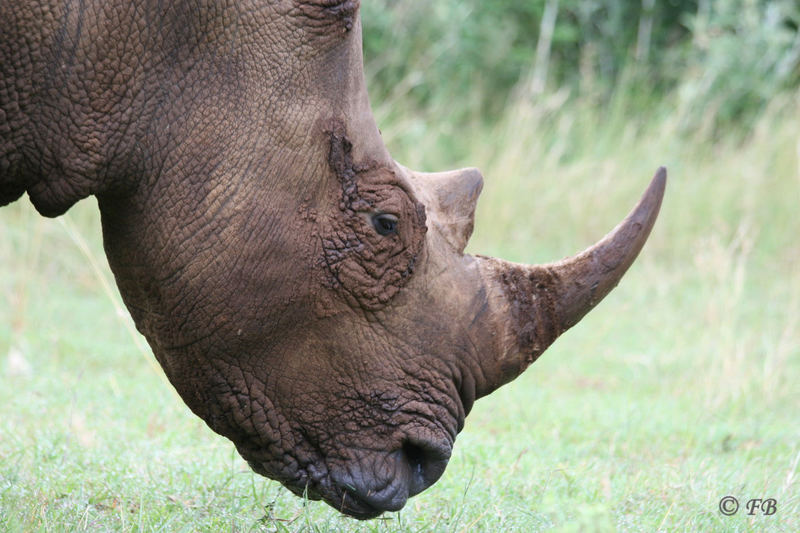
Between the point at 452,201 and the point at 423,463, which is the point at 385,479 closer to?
the point at 423,463

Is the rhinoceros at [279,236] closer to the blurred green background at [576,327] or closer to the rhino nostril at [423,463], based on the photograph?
the rhino nostril at [423,463]

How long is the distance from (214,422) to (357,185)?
797mm

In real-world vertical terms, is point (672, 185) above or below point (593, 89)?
below

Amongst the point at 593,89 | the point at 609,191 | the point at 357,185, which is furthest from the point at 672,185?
the point at 357,185

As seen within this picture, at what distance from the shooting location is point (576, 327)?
8367mm

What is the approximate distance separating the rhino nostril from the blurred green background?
1.08 ft

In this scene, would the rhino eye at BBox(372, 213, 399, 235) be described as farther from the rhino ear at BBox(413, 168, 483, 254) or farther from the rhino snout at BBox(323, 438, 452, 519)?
the rhino snout at BBox(323, 438, 452, 519)

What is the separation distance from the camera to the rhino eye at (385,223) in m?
3.28

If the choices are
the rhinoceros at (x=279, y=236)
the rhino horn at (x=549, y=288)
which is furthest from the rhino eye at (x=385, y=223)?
the rhino horn at (x=549, y=288)

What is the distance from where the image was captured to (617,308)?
28.7ft

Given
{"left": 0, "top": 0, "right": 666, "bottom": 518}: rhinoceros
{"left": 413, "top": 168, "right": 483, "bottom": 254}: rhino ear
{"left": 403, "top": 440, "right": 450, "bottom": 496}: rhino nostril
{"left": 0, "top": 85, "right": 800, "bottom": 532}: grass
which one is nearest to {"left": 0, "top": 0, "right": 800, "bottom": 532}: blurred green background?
{"left": 0, "top": 85, "right": 800, "bottom": 532}: grass

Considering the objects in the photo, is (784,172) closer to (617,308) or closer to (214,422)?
(617,308)

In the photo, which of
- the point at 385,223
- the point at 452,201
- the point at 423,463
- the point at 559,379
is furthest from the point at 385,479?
the point at 559,379

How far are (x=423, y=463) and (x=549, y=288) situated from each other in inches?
24.9
